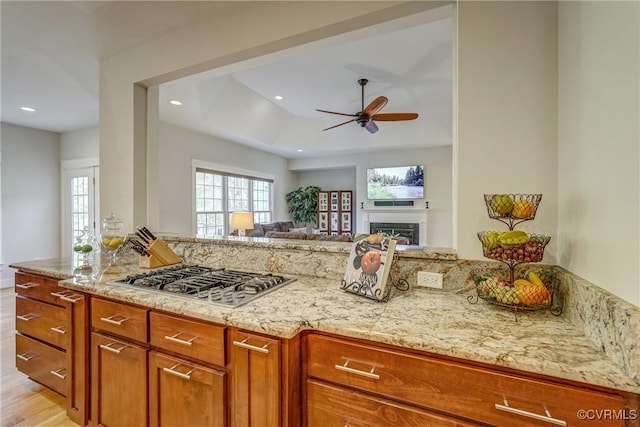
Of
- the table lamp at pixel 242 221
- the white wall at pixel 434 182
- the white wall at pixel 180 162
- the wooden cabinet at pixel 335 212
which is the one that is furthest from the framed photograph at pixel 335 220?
the table lamp at pixel 242 221

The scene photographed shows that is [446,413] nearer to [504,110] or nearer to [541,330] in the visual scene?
[541,330]

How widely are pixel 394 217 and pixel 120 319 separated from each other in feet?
20.0

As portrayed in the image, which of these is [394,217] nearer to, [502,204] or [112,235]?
[112,235]

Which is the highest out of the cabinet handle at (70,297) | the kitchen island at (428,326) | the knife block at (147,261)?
the knife block at (147,261)

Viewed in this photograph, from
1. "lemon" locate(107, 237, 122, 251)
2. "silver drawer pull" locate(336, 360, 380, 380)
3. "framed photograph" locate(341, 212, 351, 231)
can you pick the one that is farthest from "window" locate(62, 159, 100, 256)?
"silver drawer pull" locate(336, 360, 380, 380)

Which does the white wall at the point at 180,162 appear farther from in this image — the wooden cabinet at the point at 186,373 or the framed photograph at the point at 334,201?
the wooden cabinet at the point at 186,373

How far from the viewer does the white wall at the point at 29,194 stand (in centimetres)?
465

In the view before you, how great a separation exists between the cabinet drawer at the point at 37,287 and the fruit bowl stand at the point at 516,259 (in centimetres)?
235

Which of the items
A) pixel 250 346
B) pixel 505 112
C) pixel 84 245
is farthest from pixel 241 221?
pixel 505 112

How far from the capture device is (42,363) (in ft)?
6.48

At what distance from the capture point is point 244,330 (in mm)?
1148

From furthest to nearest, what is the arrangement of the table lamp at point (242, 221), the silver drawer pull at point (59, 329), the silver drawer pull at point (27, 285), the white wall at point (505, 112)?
1. the table lamp at point (242, 221)
2. the silver drawer pull at point (27, 285)
3. the silver drawer pull at point (59, 329)
4. the white wall at point (505, 112)

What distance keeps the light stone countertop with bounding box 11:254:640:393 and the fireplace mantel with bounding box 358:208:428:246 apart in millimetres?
5508

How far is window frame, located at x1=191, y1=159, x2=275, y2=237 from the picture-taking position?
5.20 m
